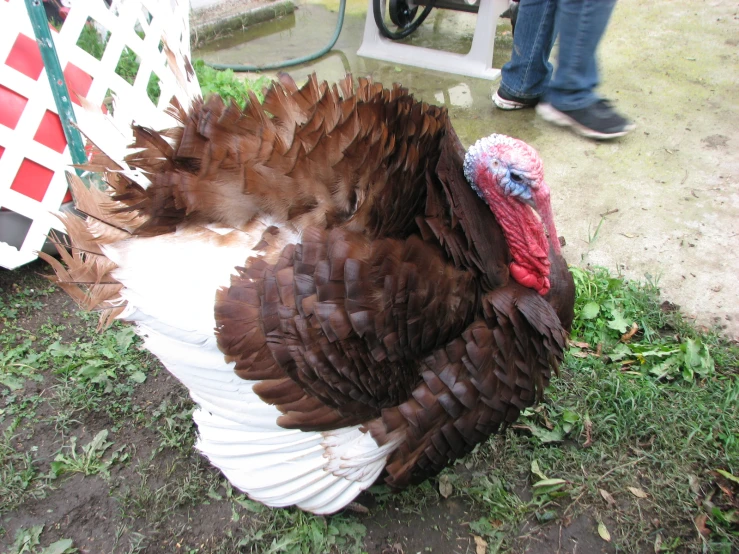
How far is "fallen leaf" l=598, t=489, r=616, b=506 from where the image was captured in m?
2.02

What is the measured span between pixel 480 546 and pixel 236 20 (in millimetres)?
5383

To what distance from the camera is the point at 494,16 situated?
436 centimetres

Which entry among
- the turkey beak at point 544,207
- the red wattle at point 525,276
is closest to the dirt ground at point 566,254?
the red wattle at point 525,276

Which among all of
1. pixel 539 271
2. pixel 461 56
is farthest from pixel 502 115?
pixel 539 271

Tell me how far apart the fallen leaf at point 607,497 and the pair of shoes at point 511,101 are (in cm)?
291

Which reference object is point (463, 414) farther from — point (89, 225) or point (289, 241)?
point (89, 225)

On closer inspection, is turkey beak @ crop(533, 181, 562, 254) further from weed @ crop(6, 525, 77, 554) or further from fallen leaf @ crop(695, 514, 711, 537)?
weed @ crop(6, 525, 77, 554)

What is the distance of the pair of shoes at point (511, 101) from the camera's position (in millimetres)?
4031

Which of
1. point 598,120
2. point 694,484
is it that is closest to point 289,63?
point 598,120

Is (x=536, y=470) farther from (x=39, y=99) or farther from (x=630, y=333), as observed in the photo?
(x=39, y=99)

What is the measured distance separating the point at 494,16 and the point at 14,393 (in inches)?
164

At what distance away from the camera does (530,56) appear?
12.6 ft

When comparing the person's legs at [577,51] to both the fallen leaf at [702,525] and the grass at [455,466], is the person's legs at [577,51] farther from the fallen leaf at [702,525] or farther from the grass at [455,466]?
the fallen leaf at [702,525]

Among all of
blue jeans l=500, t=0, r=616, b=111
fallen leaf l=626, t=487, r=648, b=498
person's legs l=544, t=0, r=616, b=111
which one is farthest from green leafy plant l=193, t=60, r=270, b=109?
fallen leaf l=626, t=487, r=648, b=498
